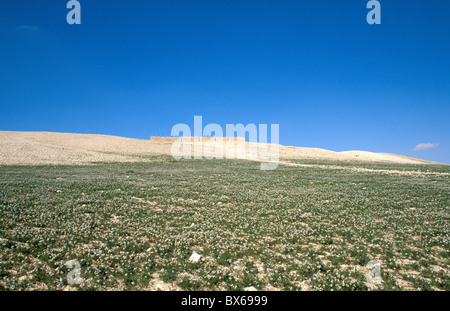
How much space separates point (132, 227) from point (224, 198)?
29.4 ft

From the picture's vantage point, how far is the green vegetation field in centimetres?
812

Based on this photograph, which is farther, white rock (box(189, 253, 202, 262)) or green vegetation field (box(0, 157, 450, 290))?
white rock (box(189, 253, 202, 262))

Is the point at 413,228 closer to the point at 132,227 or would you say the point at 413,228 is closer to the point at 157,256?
the point at 157,256

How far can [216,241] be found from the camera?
37.1 feet

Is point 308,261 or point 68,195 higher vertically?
point 68,195

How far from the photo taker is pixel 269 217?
1538 centimetres

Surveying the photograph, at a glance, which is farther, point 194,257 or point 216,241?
point 216,241

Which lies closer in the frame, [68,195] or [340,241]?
[340,241]

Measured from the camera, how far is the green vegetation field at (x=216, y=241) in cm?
812

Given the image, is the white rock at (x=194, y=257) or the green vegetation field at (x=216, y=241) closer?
the green vegetation field at (x=216, y=241)
